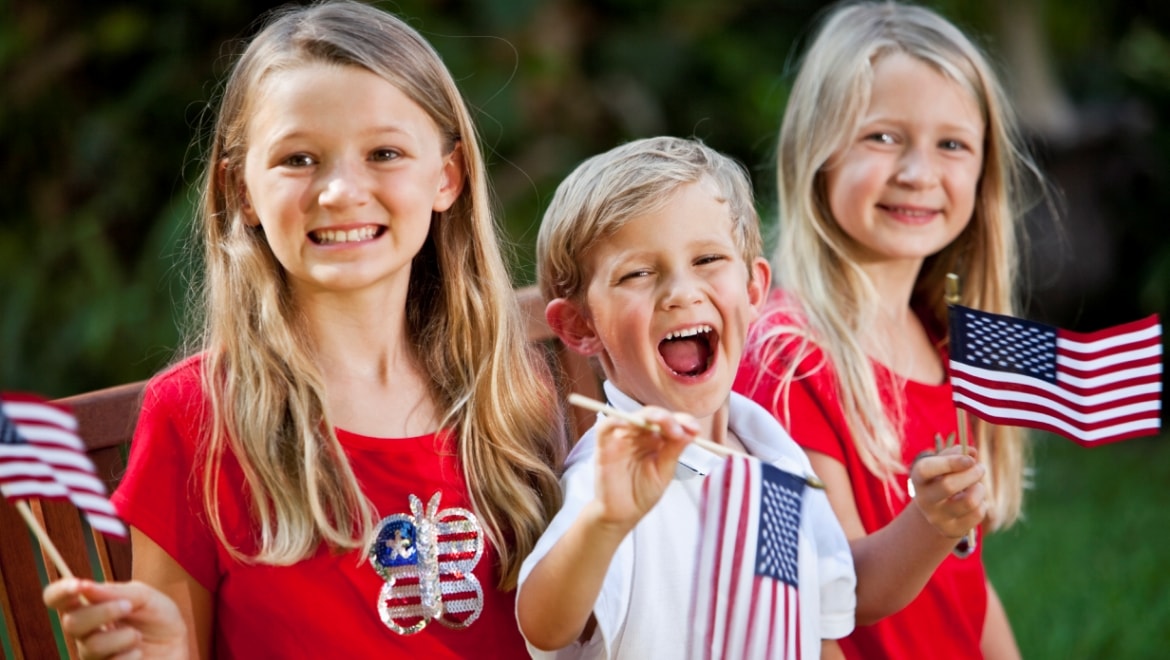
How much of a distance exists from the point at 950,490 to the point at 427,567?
85 cm

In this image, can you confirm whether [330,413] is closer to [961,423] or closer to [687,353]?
[687,353]

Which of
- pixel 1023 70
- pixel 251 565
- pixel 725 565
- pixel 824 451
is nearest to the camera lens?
pixel 725 565

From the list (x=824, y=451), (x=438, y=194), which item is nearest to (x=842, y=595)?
(x=824, y=451)

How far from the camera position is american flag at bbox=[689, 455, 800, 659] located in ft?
6.44

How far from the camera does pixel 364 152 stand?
2285mm

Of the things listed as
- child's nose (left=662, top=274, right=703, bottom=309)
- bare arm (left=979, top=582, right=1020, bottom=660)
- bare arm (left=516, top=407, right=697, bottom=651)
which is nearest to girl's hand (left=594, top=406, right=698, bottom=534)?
bare arm (left=516, top=407, right=697, bottom=651)

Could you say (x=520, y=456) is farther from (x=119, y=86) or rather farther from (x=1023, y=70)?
(x=1023, y=70)

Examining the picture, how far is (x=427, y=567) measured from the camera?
2293mm

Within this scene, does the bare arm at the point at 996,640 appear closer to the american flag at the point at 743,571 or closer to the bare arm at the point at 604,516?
the american flag at the point at 743,571

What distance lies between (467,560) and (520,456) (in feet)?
0.67

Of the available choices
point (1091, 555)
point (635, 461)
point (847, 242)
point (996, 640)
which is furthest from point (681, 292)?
point (1091, 555)

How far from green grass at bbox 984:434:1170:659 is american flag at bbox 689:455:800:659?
236 cm

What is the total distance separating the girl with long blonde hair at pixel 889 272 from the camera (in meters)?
2.81

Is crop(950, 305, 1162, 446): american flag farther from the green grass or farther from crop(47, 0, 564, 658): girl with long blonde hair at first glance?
the green grass
